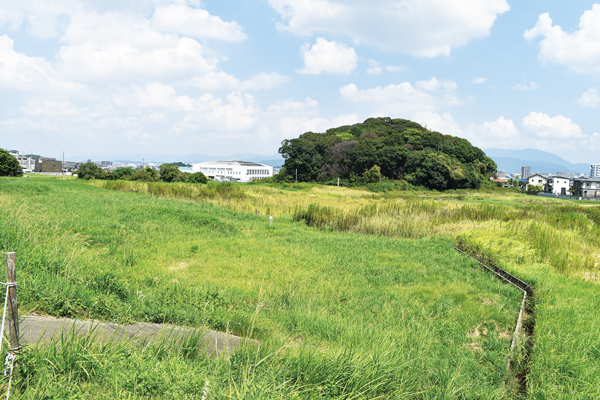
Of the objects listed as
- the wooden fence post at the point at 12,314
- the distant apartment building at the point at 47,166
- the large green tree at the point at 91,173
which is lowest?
the wooden fence post at the point at 12,314

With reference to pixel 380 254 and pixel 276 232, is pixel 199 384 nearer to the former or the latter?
pixel 380 254

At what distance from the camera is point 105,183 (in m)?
29.5

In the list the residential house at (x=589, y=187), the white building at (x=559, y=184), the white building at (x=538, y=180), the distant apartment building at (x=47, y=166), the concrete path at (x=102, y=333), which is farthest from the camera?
the distant apartment building at (x=47, y=166)

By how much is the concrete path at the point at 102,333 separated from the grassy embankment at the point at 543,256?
3.57 metres

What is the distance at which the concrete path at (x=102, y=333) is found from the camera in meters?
3.48

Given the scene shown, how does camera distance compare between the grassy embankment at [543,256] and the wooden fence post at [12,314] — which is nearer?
the wooden fence post at [12,314]

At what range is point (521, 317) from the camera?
242 inches

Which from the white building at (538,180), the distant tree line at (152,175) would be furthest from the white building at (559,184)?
the distant tree line at (152,175)

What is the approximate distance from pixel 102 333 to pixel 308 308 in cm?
297

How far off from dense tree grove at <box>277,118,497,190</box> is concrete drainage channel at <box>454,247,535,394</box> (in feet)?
165

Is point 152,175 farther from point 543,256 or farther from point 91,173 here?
point 543,256

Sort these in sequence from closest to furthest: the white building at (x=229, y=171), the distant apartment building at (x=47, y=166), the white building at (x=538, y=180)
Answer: the white building at (x=538, y=180) < the distant apartment building at (x=47, y=166) < the white building at (x=229, y=171)

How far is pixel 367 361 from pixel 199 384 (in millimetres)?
1583

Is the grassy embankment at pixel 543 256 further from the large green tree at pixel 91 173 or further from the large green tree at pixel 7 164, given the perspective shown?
the large green tree at pixel 91 173
